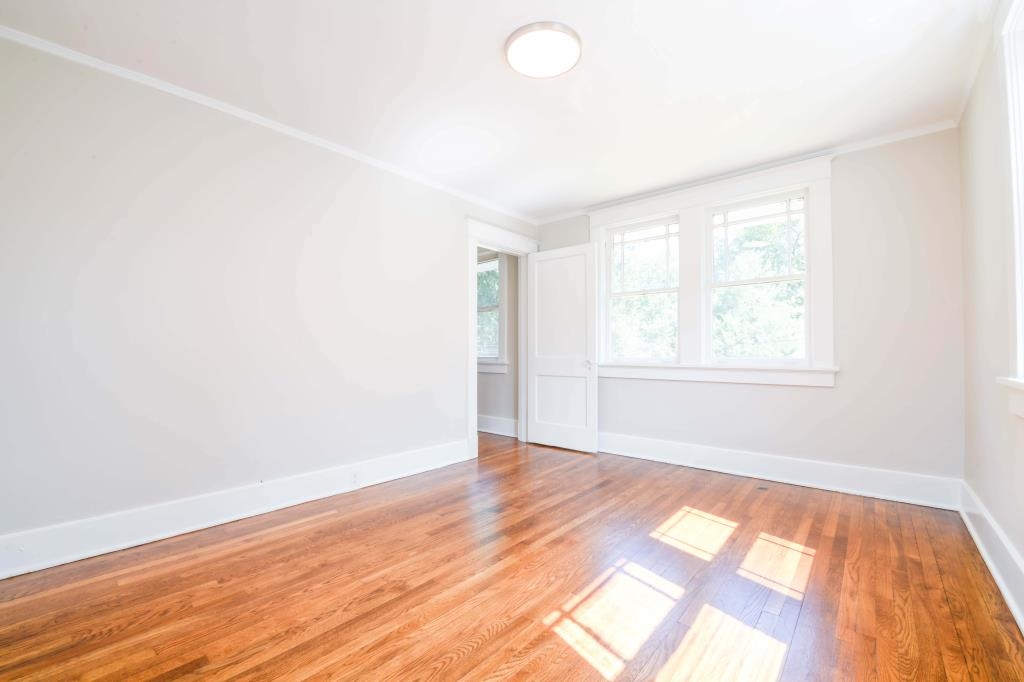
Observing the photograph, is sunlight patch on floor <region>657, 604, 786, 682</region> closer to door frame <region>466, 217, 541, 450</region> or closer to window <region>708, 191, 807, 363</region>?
window <region>708, 191, 807, 363</region>

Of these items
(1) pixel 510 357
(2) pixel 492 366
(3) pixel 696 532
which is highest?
(1) pixel 510 357

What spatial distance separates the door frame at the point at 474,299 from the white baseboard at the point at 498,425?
9 centimetres

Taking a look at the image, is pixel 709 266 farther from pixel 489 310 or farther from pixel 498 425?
pixel 498 425

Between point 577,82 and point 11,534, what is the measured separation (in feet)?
11.9

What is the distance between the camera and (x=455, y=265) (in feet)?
13.7

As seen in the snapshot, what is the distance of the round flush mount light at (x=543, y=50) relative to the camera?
6.90 ft

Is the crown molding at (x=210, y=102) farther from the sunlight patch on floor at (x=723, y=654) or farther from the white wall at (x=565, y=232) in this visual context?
the sunlight patch on floor at (x=723, y=654)

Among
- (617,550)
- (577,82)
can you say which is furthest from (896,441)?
→ (577,82)

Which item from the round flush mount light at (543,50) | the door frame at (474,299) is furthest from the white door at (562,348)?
the round flush mount light at (543,50)

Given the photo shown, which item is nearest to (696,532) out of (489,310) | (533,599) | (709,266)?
(533,599)

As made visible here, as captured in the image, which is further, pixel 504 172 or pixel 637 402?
pixel 637 402

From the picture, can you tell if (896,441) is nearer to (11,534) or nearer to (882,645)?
(882,645)

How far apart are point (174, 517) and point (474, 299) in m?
2.80

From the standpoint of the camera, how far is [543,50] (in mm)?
2217
